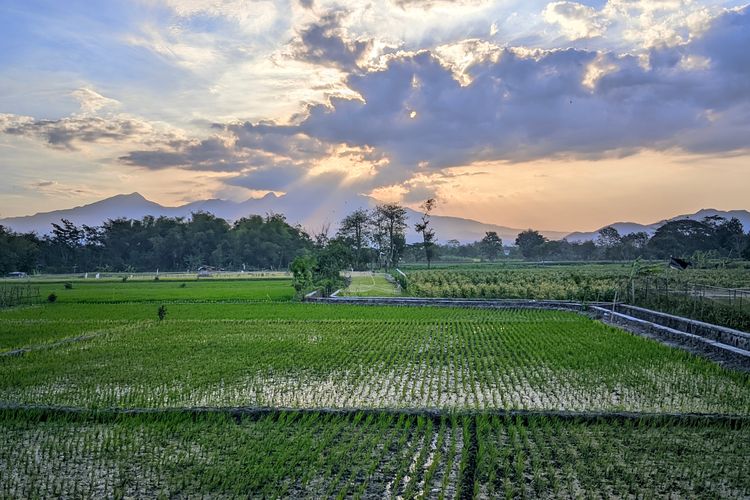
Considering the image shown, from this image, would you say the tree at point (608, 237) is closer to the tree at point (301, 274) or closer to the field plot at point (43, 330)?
the tree at point (301, 274)

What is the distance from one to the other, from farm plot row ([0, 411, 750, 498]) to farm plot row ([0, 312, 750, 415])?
87 centimetres

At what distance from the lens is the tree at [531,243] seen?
332 feet

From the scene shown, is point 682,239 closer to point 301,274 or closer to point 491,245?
point 491,245

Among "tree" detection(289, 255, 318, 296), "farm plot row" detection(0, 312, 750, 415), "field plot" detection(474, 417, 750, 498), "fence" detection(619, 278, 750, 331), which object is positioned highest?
"tree" detection(289, 255, 318, 296)

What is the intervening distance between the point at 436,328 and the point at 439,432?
10988mm

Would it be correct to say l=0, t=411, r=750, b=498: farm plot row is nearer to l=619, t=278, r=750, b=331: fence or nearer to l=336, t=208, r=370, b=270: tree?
l=619, t=278, r=750, b=331: fence

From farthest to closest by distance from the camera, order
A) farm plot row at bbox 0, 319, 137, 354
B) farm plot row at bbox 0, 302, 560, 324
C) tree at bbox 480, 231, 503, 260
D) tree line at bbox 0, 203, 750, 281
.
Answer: tree at bbox 480, 231, 503, 260
tree line at bbox 0, 203, 750, 281
farm plot row at bbox 0, 302, 560, 324
farm plot row at bbox 0, 319, 137, 354

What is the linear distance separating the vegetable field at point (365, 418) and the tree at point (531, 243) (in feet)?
289

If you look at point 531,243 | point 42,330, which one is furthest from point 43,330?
point 531,243

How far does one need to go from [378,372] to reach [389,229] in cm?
6325

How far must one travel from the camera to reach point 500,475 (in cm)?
596

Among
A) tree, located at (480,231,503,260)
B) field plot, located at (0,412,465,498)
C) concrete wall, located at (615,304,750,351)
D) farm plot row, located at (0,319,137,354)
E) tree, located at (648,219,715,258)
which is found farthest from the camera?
tree, located at (480,231,503,260)

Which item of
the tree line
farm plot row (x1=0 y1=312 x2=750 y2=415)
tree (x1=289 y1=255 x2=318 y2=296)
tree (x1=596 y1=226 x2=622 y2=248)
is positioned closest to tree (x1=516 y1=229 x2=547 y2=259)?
tree (x1=596 y1=226 x2=622 y2=248)

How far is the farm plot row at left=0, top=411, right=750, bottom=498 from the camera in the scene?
5.67m
